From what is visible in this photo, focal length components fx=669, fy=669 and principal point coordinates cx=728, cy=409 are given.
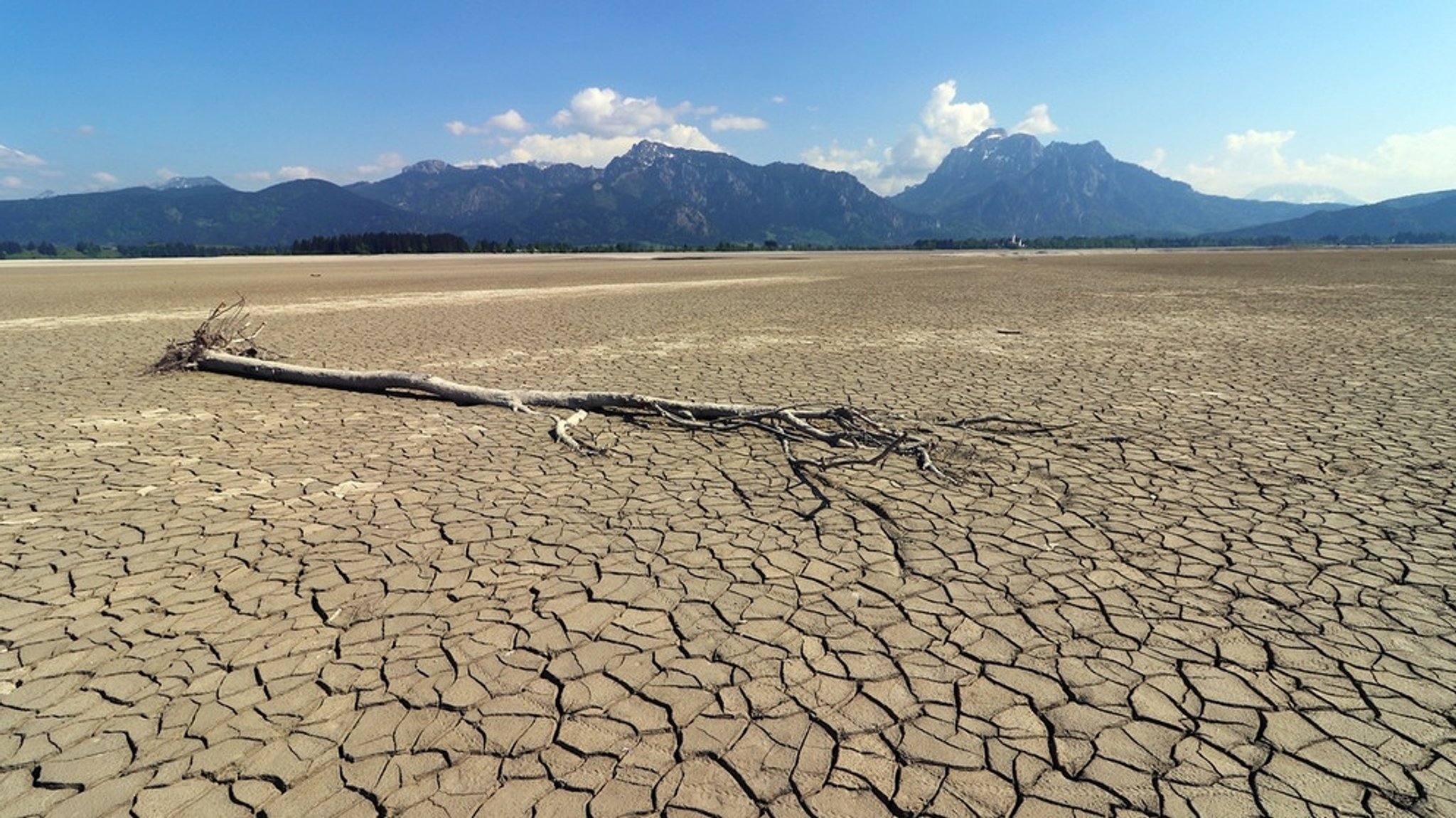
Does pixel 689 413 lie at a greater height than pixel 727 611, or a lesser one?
greater

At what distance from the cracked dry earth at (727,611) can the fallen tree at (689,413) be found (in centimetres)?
24

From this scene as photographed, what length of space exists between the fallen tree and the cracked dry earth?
24 centimetres

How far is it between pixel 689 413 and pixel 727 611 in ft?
13.5

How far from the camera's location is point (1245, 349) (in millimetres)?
12016

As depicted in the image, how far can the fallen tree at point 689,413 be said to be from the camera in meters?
6.12

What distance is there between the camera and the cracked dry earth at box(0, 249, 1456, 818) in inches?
98.5

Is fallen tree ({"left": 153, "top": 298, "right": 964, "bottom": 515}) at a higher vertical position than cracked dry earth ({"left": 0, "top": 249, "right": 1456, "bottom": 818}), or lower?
higher

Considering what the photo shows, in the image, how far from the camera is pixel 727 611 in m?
3.63

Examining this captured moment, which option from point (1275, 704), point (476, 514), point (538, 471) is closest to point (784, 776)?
point (1275, 704)

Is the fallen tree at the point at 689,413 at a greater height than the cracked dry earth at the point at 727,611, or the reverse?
the fallen tree at the point at 689,413

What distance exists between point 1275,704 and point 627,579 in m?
3.15

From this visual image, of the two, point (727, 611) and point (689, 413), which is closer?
point (727, 611)

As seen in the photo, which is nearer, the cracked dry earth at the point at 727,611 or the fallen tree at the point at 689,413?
the cracked dry earth at the point at 727,611

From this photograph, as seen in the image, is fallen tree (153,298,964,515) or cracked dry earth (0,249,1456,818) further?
fallen tree (153,298,964,515)
